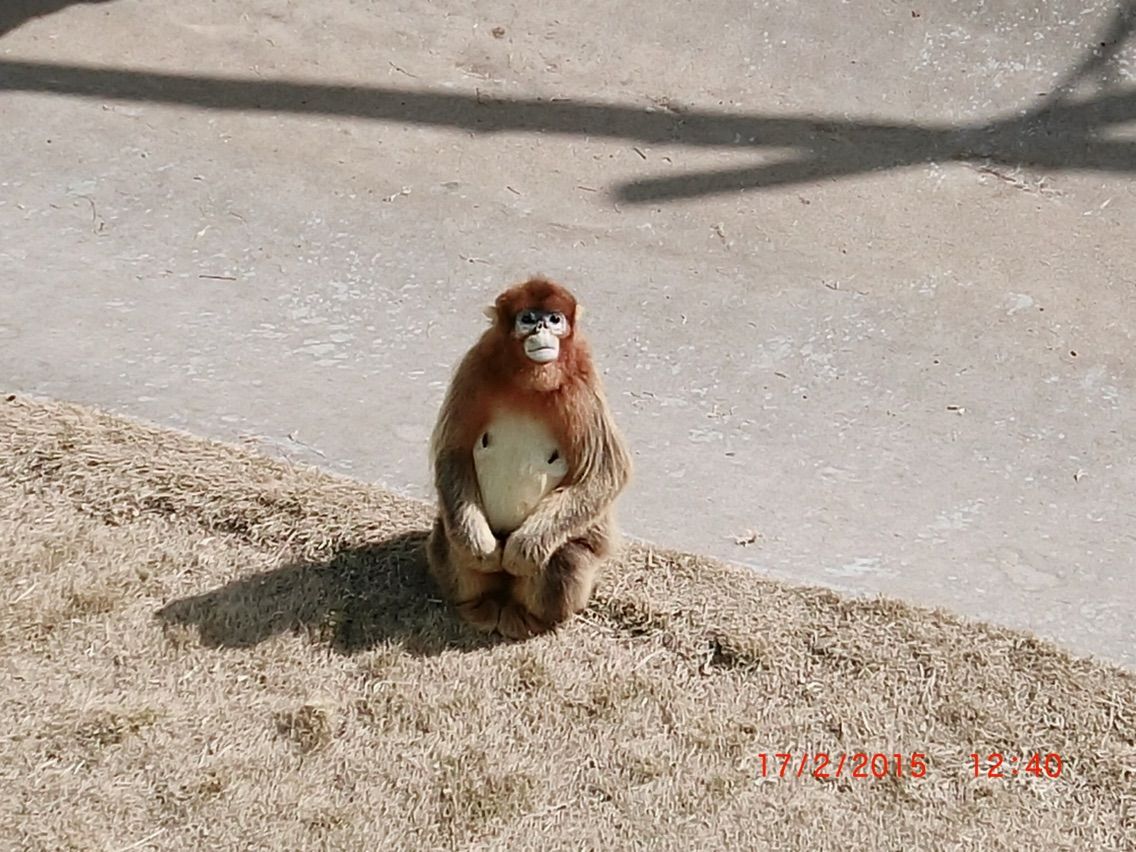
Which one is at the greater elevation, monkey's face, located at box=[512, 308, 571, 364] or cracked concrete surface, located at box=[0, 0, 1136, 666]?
monkey's face, located at box=[512, 308, 571, 364]

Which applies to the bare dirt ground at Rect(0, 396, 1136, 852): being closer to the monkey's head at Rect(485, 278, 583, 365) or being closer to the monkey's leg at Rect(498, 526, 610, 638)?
the monkey's leg at Rect(498, 526, 610, 638)

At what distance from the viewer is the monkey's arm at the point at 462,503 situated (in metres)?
3.18

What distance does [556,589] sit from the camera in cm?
328

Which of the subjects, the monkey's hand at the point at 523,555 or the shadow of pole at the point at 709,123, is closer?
the monkey's hand at the point at 523,555

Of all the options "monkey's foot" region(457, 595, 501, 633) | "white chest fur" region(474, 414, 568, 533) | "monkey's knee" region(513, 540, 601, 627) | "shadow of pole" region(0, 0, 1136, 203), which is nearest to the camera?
"white chest fur" region(474, 414, 568, 533)

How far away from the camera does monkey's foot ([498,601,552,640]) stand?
3.35 m

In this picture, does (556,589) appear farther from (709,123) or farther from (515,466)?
(709,123)

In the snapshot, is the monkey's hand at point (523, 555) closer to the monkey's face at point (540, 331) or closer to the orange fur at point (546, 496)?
the orange fur at point (546, 496)

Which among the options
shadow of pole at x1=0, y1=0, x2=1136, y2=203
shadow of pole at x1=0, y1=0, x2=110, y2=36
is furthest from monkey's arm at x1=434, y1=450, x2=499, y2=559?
shadow of pole at x1=0, y1=0, x2=110, y2=36

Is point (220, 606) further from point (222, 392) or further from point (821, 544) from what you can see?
point (821, 544)

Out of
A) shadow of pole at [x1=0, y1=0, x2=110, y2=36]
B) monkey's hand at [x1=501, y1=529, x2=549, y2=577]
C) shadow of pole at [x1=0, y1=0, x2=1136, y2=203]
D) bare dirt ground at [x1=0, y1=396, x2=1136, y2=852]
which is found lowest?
bare dirt ground at [x1=0, y1=396, x2=1136, y2=852]
